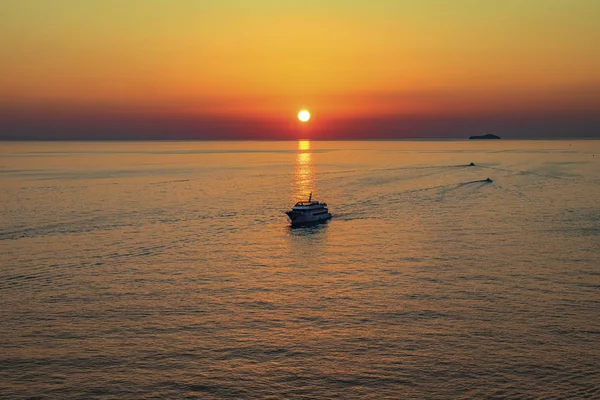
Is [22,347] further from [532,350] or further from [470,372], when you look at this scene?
[532,350]

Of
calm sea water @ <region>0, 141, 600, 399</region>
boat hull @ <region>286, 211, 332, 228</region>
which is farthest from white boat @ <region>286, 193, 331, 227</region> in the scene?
calm sea water @ <region>0, 141, 600, 399</region>

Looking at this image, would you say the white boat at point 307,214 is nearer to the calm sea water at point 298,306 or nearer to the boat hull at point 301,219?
the boat hull at point 301,219

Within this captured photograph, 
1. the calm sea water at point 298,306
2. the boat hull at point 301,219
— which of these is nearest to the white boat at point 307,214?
the boat hull at point 301,219

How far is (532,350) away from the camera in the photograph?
41.5 metres

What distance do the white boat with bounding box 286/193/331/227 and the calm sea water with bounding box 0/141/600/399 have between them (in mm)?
2194

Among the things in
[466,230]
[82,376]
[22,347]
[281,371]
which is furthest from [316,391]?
[466,230]

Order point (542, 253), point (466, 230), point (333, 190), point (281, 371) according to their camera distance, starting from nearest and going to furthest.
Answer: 1. point (281, 371)
2. point (542, 253)
3. point (466, 230)
4. point (333, 190)

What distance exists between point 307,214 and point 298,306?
52.2 m

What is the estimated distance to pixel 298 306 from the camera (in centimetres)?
5244

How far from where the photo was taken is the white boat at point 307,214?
339ft

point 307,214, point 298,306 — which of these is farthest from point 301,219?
point 298,306

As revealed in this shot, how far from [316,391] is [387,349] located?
8258 mm

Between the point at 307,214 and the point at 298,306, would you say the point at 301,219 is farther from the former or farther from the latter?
the point at 298,306

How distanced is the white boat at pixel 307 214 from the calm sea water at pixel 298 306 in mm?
2194
